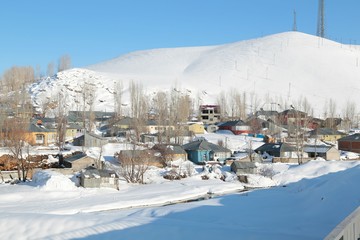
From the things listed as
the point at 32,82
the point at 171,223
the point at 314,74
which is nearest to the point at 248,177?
the point at 171,223

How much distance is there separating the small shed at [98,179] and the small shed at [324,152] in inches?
676

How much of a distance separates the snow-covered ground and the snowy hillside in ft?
157

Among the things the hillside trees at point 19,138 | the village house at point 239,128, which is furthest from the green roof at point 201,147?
the village house at point 239,128

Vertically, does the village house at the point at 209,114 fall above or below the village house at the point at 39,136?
above

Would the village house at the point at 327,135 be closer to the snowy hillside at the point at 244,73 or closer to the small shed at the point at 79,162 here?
the small shed at the point at 79,162

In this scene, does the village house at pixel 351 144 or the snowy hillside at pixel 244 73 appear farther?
the snowy hillside at pixel 244 73

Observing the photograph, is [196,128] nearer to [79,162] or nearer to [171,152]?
[171,152]

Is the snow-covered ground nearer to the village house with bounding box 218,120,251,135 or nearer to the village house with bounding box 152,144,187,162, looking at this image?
the village house with bounding box 152,144,187,162

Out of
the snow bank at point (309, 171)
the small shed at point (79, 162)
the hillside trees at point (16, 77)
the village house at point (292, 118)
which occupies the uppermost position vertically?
the hillside trees at point (16, 77)

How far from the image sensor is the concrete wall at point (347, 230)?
14.4 ft

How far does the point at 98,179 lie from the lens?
2217cm

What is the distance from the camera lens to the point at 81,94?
75.6 meters

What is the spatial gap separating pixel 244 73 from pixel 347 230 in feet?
303

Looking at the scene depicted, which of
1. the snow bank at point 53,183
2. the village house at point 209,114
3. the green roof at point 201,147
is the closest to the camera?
the snow bank at point 53,183
